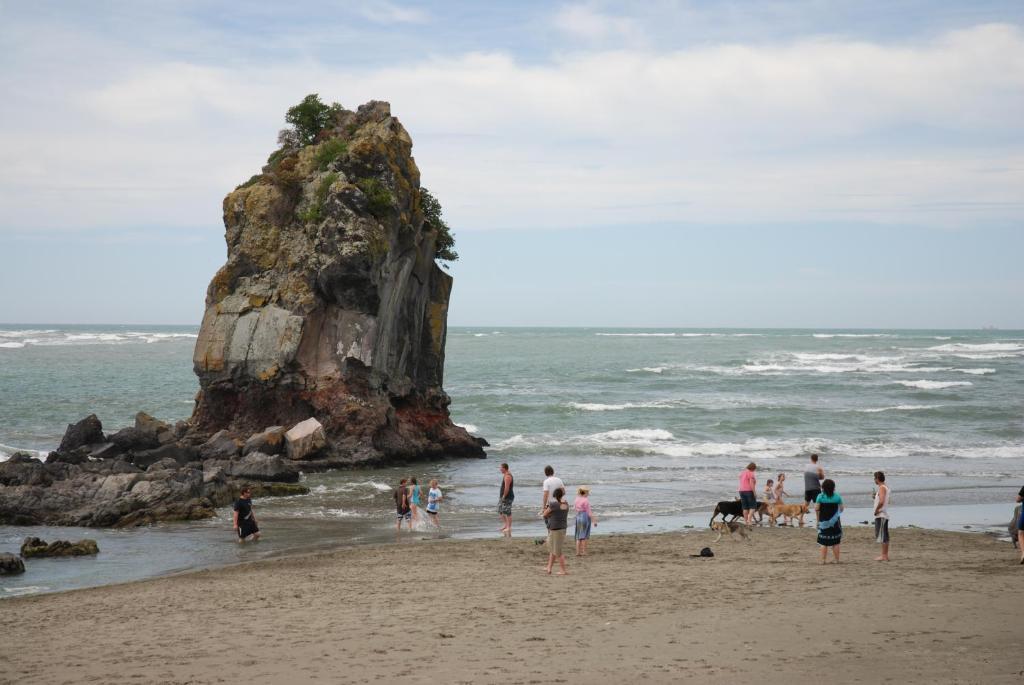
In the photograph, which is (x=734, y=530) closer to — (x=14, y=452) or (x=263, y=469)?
(x=263, y=469)

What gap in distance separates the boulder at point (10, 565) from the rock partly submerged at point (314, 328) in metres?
12.0

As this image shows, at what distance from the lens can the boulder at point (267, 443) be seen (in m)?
32.3

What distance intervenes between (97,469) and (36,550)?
9406mm

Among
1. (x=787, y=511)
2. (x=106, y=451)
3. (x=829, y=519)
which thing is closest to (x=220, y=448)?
(x=106, y=451)

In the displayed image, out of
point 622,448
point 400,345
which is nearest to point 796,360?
point 622,448

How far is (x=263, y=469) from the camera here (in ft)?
95.7

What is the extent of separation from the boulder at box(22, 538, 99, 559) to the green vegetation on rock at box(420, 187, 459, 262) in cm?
2256

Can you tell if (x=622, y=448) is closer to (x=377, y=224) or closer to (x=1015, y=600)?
(x=377, y=224)

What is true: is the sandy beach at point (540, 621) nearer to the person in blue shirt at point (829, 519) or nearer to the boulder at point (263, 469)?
the person in blue shirt at point (829, 519)

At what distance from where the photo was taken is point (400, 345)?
3694 centimetres

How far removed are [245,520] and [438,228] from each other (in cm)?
2163

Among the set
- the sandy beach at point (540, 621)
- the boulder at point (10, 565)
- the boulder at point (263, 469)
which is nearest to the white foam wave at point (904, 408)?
the boulder at point (263, 469)

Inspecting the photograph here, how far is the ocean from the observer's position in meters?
22.7

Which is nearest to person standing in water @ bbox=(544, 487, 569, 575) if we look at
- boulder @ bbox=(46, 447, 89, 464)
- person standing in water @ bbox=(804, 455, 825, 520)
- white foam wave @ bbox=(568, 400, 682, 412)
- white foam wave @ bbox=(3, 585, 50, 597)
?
white foam wave @ bbox=(3, 585, 50, 597)
